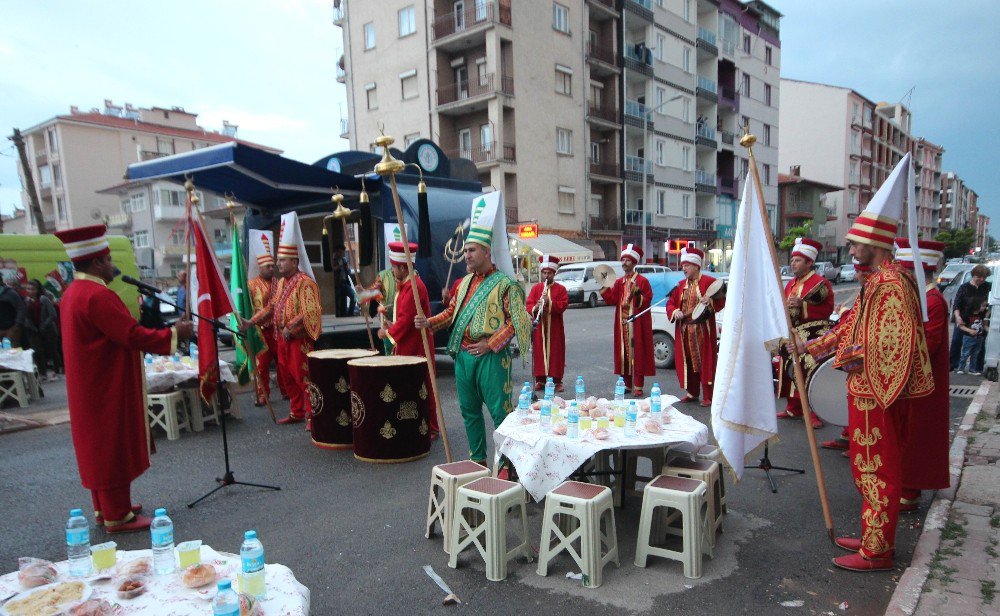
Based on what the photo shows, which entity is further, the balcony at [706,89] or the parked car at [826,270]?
the balcony at [706,89]

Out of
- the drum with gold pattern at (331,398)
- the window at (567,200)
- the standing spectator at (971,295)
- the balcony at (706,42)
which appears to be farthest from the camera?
the balcony at (706,42)

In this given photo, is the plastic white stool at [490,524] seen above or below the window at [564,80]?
below

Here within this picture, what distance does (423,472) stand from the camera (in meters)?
5.41


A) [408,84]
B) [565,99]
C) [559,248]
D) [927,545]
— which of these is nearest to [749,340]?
[927,545]

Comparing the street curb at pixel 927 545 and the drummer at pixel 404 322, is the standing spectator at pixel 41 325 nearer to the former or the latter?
the drummer at pixel 404 322

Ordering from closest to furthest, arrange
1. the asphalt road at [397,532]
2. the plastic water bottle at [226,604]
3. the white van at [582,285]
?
1. the plastic water bottle at [226,604]
2. the asphalt road at [397,532]
3. the white van at [582,285]

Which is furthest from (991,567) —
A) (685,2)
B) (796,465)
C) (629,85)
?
(685,2)

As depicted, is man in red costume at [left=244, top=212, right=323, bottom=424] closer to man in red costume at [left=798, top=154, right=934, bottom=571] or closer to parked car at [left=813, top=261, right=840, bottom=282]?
man in red costume at [left=798, top=154, right=934, bottom=571]

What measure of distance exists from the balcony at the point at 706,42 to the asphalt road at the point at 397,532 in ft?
121

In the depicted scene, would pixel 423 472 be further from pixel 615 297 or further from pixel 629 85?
pixel 629 85

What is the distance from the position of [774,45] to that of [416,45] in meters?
30.2

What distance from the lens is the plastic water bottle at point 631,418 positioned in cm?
398

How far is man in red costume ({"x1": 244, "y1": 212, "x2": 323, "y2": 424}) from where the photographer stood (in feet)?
23.0

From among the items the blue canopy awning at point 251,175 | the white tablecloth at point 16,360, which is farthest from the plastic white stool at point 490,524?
the white tablecloth at point 16,360
